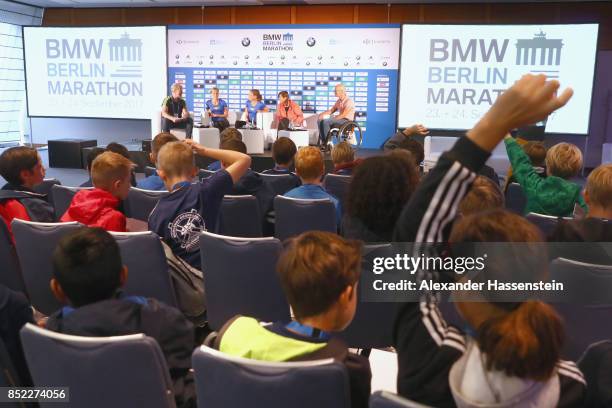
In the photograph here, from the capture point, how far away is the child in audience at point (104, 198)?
2637 mm

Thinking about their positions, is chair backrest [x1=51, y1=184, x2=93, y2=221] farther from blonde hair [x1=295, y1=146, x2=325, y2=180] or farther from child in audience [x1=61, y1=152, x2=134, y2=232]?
blonde hair [x1=295, y1=146, x2=325, y2=180]

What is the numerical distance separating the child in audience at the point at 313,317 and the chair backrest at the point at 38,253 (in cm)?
155

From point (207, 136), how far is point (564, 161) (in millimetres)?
5843

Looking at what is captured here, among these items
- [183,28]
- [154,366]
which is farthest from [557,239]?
[183,28]

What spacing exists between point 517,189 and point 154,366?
11.7 ft

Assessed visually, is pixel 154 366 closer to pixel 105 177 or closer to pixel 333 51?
pixel 105 177

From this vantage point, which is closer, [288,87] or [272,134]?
[272,134]

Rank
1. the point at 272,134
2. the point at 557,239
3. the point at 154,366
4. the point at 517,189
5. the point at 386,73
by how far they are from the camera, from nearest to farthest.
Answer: the point at 154,366, the point at 557,239, the point at 517,189, the point at 272,134, the point at 386,73

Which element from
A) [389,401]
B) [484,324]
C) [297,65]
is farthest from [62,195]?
[297,65]

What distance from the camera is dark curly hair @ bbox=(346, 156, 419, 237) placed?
6.48ft

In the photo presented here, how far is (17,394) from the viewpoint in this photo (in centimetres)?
155

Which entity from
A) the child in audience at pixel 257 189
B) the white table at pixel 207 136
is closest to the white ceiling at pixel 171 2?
the white table at pixel 207 136

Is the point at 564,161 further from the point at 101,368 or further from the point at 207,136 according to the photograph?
the point at 207,136

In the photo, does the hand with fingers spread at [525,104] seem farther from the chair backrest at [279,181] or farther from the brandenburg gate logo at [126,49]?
the brandenburg gate logo at [126,49]
